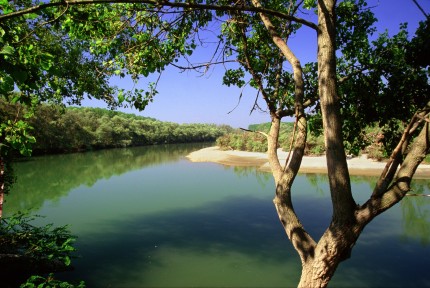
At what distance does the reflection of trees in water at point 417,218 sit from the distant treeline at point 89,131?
21055 mm

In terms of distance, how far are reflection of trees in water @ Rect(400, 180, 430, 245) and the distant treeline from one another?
829 inches

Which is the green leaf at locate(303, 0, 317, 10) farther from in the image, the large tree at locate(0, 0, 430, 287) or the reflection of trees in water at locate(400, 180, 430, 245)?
the reflection of trees in water at locate(400, 180, 430, 245)

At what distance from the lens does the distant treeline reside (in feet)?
137

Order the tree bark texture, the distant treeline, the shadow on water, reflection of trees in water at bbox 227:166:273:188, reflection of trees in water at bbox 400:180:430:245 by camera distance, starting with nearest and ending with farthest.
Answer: the tree bark texture < the shadow on water < reflection of trees in water at bbox 400:180:430:245 < reflection of trees in water at bbox 227:166:273:188 < the distant treeline

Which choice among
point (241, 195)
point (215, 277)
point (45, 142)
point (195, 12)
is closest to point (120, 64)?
point (195, 12)

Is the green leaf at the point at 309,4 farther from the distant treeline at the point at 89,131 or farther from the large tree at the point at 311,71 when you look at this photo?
the distant treeline at the point at 89,131

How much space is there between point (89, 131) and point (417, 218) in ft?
176

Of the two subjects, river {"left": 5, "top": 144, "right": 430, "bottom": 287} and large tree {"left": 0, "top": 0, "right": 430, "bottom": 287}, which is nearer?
large tree {"left": 0, "top": 0, "right": 430, "bottom": 287}

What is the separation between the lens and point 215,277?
8219 millimetres

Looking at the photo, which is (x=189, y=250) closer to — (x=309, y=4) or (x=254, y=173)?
(x=309, y=4)

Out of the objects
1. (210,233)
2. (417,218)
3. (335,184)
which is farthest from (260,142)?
(335,184)

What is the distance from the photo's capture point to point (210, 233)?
1153 cm

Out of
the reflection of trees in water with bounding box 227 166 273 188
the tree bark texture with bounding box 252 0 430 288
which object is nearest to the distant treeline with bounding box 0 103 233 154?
the reflection of trees in water with bounding box 227 166 273 188

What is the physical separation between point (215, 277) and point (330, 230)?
241 inches
